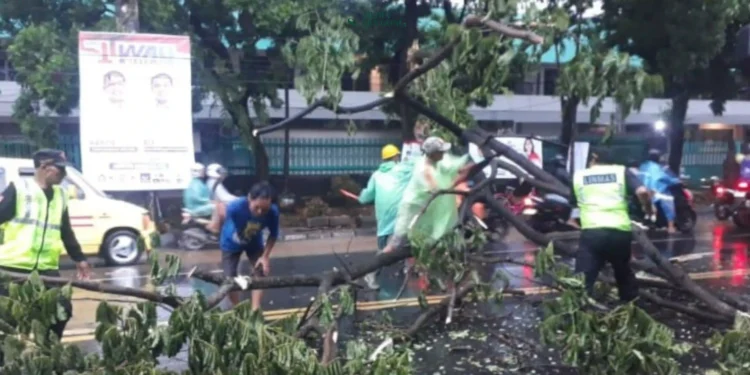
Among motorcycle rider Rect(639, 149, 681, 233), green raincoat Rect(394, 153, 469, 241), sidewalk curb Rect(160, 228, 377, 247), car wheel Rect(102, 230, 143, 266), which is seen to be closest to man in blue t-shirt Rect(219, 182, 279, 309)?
green raincoat Rect(394, 153, 469, 241)

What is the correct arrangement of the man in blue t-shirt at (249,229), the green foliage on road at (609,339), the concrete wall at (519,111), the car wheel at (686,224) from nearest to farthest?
the green foliage on road at (609,339), the man in blue t-shirt at (249,229), the car wheel at (686,224), the concrete wall at (519,111)

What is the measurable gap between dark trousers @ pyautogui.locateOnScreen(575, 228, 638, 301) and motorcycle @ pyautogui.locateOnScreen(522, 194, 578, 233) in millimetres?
7386

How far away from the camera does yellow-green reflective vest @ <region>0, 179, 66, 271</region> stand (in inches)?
224

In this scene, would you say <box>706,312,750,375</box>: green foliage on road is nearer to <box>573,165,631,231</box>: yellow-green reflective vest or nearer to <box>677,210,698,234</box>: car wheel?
<box>573,165,631,231</box>: yellow-green reflective vest

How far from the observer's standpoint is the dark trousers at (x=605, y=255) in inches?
275

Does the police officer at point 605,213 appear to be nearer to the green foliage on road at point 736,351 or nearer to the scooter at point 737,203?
the green foliage on road at point 736,351

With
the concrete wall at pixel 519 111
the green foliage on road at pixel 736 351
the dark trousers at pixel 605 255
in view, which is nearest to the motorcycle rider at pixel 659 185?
the concrete wall at pixel 519 111

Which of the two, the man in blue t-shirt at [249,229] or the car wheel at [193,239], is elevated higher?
the man in blue t-shirt at [249,229]

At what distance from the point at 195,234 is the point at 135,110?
2953 millimetres

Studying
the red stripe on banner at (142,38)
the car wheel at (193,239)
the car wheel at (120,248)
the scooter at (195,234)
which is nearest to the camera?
the car wheel at (120,248)

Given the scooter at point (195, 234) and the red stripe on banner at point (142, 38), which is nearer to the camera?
the scooter at point (195, 234)

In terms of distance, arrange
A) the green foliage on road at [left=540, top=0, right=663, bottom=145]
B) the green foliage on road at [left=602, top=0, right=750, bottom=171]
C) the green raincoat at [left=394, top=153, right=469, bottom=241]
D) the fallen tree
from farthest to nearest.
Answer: the green foliage on road at [left=602, top=0, right=750, bottom=171] < the green raincoat at [left=394, top=153, right=469, bottom=241] < the green foliage on road at [left=540, top=0, right=663, bottom=145] < the fallen tree

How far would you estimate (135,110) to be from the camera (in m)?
15.7

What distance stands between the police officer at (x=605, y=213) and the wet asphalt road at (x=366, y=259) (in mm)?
1429
